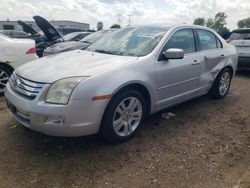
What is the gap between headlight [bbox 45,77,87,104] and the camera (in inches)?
111

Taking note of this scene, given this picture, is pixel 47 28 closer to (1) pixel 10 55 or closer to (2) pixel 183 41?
(1) pixel 10 55

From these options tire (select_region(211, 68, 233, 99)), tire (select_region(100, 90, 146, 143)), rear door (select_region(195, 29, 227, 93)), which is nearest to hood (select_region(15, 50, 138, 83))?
tire (select_region(100, 90, 146, 143))

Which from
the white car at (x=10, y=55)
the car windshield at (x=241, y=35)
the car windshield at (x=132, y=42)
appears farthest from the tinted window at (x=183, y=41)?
the car windshield at (x=241, y=35)

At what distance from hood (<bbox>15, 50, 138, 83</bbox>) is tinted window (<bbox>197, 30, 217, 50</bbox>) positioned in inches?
70.4

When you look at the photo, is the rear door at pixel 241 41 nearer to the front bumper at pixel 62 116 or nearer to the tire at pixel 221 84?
the tire at pixel 221 84

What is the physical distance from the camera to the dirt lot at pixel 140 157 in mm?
2686

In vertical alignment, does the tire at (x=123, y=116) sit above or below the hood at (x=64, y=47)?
below

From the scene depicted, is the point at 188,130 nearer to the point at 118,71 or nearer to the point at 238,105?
the point at 118,71

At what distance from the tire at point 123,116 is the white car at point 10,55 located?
3.16 metres

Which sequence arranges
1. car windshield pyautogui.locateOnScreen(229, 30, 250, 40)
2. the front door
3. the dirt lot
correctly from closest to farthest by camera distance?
the dirt lot
the front door
car windshield pyautogui.locateOnScreen(229, 30, 250, 40)

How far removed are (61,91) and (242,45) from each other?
22.5ft

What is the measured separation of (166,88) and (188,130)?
0.72 metres

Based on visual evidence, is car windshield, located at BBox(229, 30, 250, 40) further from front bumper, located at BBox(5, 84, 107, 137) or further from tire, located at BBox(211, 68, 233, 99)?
front bumper, located at BBox(5, 84, 107, 137)

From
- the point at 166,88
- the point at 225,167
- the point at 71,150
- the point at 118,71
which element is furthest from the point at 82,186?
the point at 166,88
